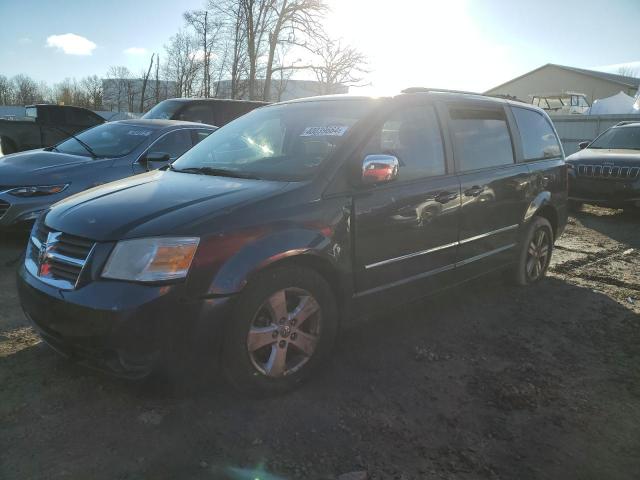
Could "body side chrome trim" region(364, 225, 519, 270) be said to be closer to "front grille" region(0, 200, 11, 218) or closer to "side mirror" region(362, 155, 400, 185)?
"side mirror" region(362, 155, 400, 185)

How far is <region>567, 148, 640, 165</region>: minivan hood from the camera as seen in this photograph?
28.8 feet

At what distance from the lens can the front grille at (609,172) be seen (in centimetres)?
859

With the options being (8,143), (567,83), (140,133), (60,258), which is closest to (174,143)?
(140,133)

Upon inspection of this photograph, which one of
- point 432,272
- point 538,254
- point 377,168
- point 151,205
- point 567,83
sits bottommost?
point 538,254

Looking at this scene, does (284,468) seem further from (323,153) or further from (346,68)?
(346,68)

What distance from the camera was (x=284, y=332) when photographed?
2771 mm

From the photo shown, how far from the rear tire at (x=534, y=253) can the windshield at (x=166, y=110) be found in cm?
664

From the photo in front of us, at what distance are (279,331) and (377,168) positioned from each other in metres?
1.12

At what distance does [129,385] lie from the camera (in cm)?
250

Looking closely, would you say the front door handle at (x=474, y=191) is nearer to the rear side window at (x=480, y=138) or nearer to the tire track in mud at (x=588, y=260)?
the rear side window at (x=480, y=138)

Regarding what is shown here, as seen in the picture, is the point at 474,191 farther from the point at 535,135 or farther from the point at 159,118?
the point at 159,118

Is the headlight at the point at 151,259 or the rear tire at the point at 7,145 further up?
the headlight at the point at 151,259

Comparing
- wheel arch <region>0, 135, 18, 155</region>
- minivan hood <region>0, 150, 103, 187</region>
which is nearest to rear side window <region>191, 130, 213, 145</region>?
minivan hood <region>0, 150, 103, 187</region>

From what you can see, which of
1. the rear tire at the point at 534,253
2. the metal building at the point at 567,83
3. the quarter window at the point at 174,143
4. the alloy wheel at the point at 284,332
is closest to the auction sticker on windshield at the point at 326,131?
the alloy wheel at the point at 284,332
